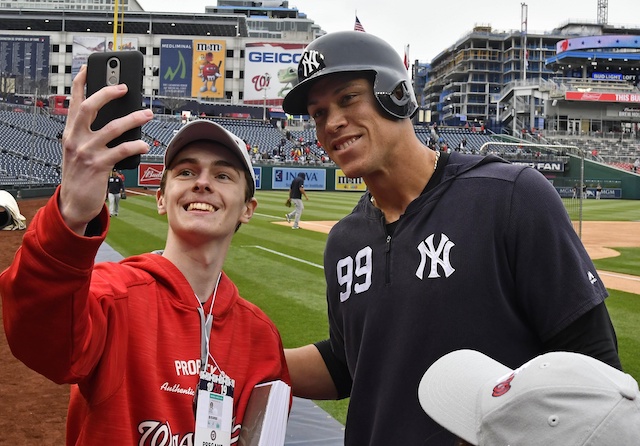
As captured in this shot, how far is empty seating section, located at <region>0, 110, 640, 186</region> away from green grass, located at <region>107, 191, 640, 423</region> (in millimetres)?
19444

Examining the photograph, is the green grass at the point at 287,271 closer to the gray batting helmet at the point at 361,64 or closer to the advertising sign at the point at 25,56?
the gray batting helmet at the point at 361,64

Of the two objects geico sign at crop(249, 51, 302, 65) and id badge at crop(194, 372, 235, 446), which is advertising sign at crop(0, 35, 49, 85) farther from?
id badge at crop(194, 372, 235, 446)

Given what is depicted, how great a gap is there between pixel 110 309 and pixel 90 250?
1.53ft

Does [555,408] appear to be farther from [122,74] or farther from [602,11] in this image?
[602,11]

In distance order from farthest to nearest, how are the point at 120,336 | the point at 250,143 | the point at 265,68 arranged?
the point at 265,68 < the point at 250,143 < the point at 120,336

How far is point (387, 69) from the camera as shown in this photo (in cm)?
275

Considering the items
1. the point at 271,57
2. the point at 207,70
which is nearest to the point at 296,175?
the point at 271,57

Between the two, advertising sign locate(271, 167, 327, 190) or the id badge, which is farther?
advertising sign locate(271, 167, 327, 190)

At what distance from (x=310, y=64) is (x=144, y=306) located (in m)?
1.23

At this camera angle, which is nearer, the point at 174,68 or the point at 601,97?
the point at 174,68

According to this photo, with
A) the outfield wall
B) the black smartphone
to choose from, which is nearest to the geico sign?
the outfield wall

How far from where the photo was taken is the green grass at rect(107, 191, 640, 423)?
26.4ft

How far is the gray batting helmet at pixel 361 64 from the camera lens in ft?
8.75

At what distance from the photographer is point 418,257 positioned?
2.47 meters
